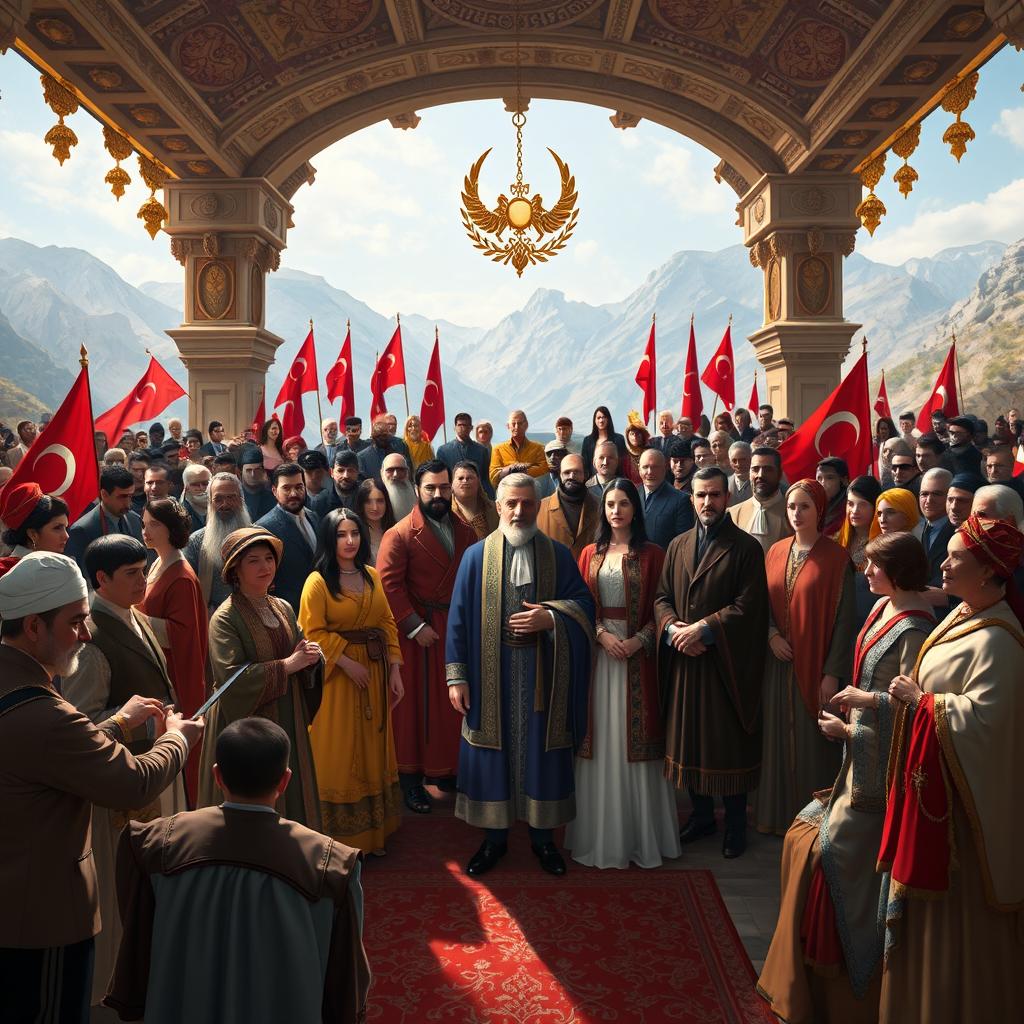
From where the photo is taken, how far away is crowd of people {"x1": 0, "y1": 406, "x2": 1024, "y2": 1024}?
6.52ft

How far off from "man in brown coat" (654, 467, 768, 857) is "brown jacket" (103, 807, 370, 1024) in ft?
8.67

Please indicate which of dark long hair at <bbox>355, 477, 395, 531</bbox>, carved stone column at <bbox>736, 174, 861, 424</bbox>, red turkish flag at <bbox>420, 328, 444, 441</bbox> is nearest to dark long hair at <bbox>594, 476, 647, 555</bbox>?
dark long hair at <bbox>355, 477, 395, 531</bbox>

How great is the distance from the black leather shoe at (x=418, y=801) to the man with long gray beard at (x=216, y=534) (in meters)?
1.61

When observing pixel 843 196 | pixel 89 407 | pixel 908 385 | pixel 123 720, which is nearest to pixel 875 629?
pixel 123 720

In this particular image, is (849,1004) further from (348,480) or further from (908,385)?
(908,385)

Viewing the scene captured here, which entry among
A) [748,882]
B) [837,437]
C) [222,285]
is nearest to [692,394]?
[837,437]

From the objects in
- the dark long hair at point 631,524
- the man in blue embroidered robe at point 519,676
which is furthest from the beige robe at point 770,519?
the man in blue embroidered robe at point 519,676

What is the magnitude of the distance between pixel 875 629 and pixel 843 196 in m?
11.4

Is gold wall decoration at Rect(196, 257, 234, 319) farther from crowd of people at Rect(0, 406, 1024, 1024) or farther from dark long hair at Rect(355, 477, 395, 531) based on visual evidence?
dark long hair at Rect(355, 477, 395, 531)

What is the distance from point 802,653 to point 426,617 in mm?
2104

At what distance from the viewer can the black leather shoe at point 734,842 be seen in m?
4.42

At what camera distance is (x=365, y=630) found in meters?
4.29

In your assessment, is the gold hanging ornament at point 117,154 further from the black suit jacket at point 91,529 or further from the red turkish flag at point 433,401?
the black suit jacket at point 91,529

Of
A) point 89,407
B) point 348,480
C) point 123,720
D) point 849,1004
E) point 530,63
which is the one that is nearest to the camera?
point 123,720
